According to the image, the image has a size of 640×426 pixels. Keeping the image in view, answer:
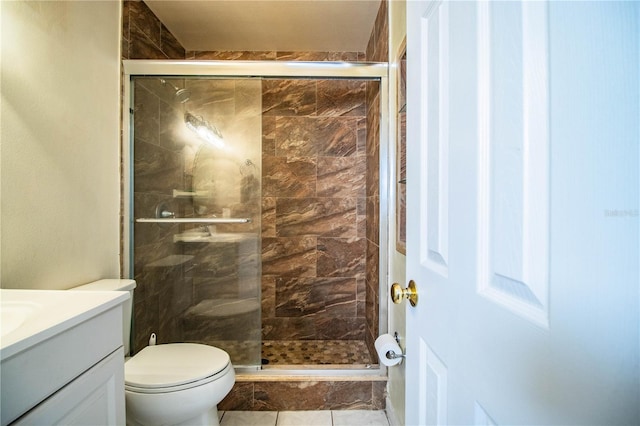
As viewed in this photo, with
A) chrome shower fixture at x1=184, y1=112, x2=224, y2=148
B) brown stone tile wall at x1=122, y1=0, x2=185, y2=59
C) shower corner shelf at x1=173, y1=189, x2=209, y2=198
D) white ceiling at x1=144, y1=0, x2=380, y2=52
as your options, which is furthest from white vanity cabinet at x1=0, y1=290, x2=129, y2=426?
white ceiling at x1=144, y1=0, x2=380, y2=52

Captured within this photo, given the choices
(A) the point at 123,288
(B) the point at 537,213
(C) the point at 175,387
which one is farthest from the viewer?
(A) the point at 123,288

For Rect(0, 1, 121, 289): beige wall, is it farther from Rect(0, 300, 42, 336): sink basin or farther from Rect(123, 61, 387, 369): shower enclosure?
Rect(0, 300, 42, 336): sink basin

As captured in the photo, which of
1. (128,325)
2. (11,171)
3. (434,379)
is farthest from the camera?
(128,325)

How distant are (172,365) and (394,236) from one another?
50.4 inches

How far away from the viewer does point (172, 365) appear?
132cm

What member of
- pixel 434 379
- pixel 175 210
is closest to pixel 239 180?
pixel 175 210

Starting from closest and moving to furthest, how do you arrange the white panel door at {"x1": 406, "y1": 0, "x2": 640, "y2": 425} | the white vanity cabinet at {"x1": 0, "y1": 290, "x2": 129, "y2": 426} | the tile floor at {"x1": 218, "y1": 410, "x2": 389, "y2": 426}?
1. the white panel door at {"x1": 406, "y1": 0, "x2": 640, "y2": 425}
2. the white vanity cabinet at {"x1": 0, "y1": 290, "x2": 129, "y2": 426}
3. the tile floor at {"x1": 218, "y1": 410, "x2": 389, "y2": 426}

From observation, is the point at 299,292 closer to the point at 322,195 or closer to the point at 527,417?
the point at 322,195

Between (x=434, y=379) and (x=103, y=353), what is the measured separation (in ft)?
2.67

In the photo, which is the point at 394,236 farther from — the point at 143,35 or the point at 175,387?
the point at 143,35

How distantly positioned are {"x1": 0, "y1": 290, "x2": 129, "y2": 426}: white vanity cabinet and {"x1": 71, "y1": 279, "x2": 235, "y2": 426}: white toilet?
14.9 inches

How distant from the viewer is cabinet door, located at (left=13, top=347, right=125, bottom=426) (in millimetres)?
609

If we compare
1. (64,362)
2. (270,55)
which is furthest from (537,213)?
(270,55)

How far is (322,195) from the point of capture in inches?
105
